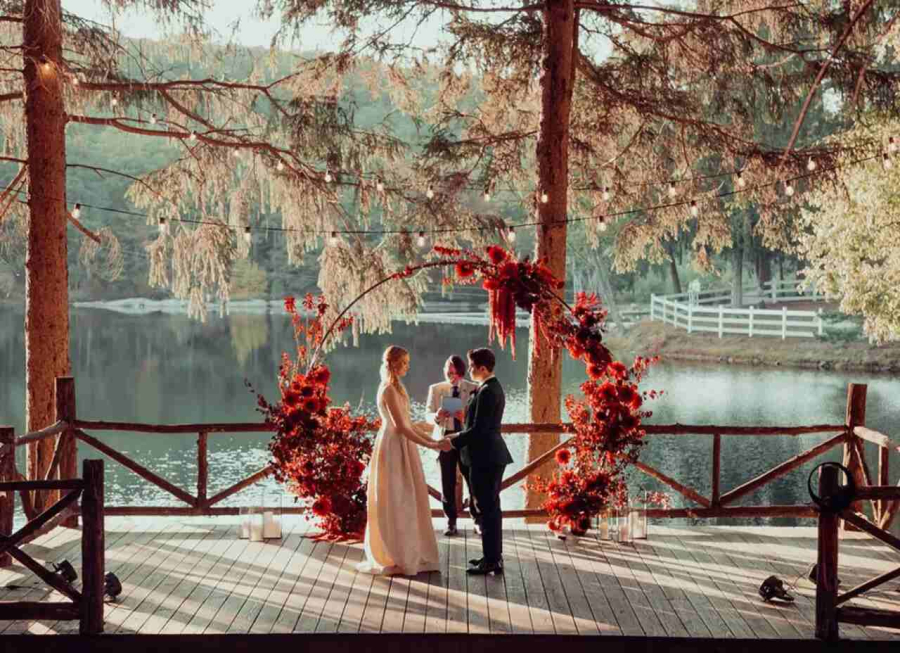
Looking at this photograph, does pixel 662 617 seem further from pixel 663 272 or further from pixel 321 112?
pixel 663 272

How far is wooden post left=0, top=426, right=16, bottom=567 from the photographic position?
7445 mm

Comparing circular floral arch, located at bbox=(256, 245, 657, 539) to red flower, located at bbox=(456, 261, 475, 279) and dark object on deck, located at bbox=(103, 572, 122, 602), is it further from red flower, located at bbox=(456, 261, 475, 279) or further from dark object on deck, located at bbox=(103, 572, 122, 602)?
dark object on deck, located at bbox=(103, 572, 122, 602)

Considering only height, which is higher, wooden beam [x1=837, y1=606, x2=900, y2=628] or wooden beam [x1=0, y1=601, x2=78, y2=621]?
wooden beam [x1=0, y1=601, x2=78, y2=621]

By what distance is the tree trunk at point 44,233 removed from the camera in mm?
10297

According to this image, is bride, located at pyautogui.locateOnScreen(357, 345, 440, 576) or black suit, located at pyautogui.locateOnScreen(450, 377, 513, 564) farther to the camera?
bride, located at pyautogui.locateOnScreen(357, 345, 440, 576)

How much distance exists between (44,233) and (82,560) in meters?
5.06

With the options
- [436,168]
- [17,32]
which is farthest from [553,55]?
[17,32]

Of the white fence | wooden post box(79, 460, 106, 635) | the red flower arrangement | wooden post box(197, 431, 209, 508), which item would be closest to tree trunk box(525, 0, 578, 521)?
the red flower arrangement

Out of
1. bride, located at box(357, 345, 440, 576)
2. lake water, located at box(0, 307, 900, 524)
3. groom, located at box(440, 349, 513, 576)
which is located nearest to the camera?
groom, located at box(440, 349, 513, 576)

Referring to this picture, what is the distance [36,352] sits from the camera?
10.4 meters

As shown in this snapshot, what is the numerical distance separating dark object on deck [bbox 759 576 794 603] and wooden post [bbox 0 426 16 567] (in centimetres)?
478

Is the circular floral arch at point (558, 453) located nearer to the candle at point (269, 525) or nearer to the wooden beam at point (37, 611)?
the candle at point (269, 525)

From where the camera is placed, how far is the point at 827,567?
20.3 feet

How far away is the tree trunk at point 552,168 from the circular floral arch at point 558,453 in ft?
9.79
